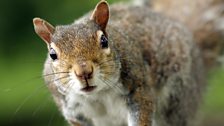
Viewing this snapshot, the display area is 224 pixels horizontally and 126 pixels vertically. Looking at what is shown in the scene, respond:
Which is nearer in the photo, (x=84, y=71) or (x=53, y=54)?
(x=84, y=71)

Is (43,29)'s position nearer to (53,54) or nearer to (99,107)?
(53,54)

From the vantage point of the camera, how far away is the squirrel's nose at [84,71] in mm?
3391

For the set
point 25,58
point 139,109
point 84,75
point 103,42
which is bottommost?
point 139,109

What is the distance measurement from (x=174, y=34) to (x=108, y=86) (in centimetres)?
97

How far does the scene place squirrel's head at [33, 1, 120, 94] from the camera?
3456 millimetres

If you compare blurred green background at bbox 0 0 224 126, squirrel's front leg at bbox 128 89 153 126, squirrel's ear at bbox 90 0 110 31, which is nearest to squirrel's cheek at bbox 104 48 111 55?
squirrel's ear at bbox 90 0 110 31

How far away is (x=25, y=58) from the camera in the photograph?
24.3 feet

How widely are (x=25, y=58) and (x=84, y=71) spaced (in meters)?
4.07

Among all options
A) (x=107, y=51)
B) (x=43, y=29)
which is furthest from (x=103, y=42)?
(x=43, y=29)

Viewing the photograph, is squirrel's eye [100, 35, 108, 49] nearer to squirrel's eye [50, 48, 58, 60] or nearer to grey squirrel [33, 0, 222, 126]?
grey squirrel [33, 0, 222, 126]

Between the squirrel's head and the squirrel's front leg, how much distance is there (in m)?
0.25

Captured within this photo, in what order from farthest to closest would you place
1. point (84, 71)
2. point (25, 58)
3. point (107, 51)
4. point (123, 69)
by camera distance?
1. point (25, 58)
2. point (123, 69)
3. point (107, 51)
4. point (84, 71)

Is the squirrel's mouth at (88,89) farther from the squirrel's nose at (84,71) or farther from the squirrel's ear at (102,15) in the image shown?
the squirrel's ear at (102,15)

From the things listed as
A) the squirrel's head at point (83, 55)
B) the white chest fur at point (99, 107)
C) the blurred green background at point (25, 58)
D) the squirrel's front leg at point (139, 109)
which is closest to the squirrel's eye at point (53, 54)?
the squirrel's head at point (83, 55)
